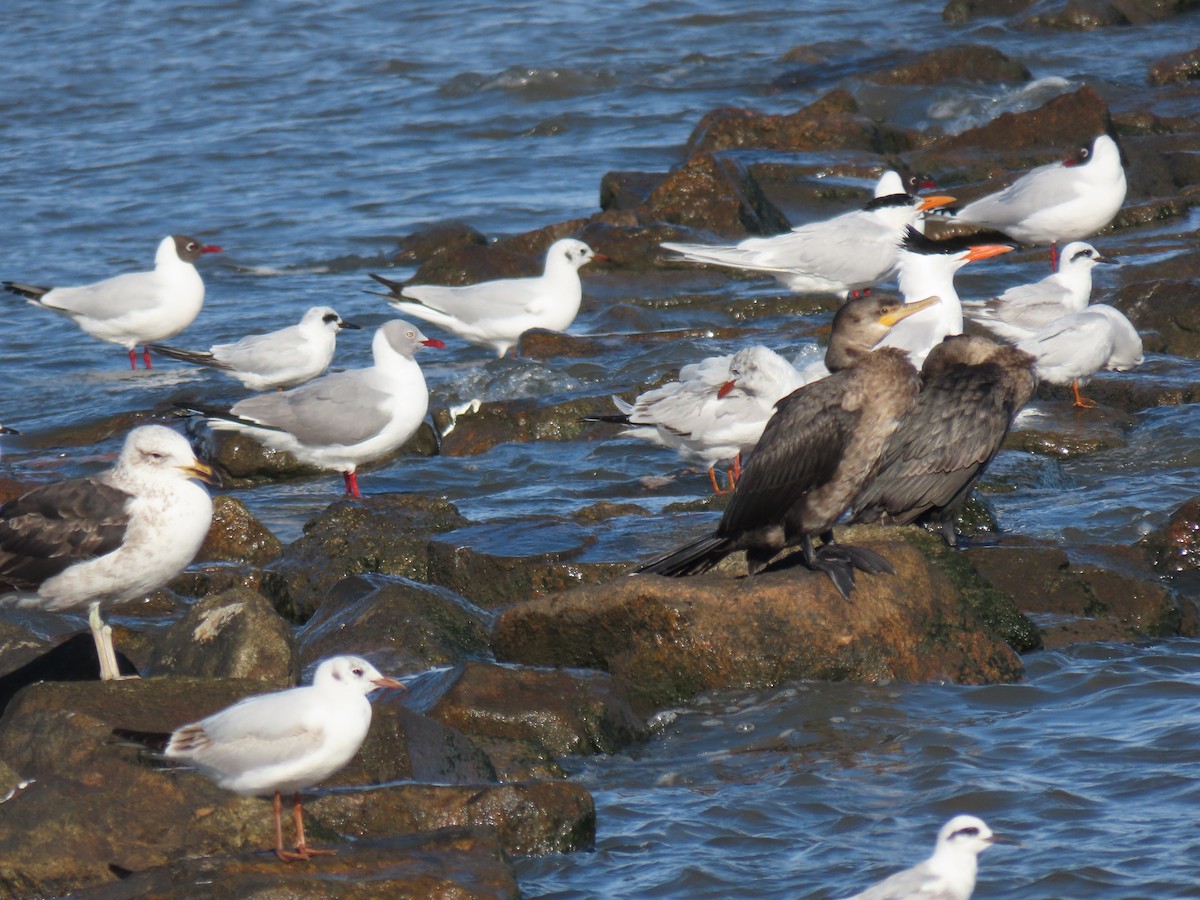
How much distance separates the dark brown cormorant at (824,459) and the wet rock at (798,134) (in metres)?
11.2

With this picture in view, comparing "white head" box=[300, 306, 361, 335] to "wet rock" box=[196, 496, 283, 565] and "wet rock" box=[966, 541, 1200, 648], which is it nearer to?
"wet rock" box=[196, 496, 283, 565]

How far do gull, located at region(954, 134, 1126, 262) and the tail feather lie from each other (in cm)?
764

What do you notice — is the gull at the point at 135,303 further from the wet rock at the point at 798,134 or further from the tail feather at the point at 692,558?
the tail feather at the point at 692,558

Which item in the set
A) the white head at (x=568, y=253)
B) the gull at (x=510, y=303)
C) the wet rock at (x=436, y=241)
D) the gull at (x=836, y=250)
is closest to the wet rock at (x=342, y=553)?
the gull at (x=510, y=303)

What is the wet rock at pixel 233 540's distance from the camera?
9148mm

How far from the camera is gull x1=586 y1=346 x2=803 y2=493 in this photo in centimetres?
973

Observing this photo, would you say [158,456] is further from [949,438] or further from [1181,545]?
[1181,545]

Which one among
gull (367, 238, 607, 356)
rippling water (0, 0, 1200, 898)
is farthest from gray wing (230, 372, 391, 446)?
gull (367, 238, 607, 356)

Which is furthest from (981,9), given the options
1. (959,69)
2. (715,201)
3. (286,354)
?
(286,354)

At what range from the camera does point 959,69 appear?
2038 cm

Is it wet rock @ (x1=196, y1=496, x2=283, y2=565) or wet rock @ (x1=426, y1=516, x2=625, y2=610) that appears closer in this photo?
wet rock @ (x1=426, y1=516, x2=625, y2=610)

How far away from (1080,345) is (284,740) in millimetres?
7087

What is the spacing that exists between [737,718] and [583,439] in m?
4.76

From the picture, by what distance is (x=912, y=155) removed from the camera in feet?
57.4
